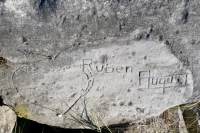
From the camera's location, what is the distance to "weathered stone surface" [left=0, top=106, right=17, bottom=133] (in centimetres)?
177

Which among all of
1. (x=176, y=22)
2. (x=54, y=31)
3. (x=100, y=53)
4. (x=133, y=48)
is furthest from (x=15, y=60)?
(x=176, y=22)

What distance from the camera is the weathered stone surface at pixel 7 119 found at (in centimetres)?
177

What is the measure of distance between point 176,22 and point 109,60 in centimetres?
33

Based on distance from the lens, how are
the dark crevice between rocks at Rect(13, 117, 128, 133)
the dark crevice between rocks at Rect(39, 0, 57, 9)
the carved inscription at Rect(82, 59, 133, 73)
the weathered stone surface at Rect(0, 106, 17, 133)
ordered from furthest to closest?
the dark crevice between rocks at Rect(13, 117, 128, 133)
the weathered stone surface at Rect(0, 106, 17, 133)
the carved inscription at Rect(82, 59, 133, 73)
the dark crevice between rocks at Rect(39, 0, 57, 9)

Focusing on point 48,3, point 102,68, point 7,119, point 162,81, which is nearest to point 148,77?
point 162,81

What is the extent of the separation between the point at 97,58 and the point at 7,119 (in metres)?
0.57

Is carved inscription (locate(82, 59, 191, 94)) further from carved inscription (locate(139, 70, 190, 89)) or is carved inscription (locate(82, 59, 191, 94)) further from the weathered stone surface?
the weathered stone surface

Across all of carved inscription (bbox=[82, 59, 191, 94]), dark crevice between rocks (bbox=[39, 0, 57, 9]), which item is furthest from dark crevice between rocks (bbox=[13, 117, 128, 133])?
dark crevice between rocks (bbox=[39, 0, 57, 9])

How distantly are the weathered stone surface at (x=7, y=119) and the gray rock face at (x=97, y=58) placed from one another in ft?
0.32

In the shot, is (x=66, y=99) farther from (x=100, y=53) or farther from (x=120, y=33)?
(x=120, y=33)

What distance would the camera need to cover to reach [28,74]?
160cm

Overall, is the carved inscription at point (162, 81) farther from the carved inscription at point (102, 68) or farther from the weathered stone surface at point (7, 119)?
the weathered stone surface at point (7, 119)

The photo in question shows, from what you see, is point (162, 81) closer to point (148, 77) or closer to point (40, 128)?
point (148, 77)

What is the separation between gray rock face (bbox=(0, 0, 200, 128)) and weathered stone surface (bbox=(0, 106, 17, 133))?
10 cm
